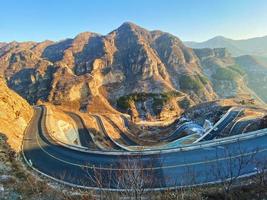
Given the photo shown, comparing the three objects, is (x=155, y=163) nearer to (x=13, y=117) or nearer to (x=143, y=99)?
(x=13, y=117)

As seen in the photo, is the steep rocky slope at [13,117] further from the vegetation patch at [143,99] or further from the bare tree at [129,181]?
the vegetation patch at [143,99]

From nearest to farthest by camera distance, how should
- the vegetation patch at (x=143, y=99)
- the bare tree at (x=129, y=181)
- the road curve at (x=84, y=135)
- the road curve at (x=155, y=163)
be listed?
the bare tree at (x=129, y=181), the road curve at (x=155, y=163), the road curve at (x=84, y=135), the vegetation patch at (x=143, y=99)

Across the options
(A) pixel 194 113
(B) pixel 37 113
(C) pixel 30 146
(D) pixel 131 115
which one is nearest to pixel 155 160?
(C) pixel 30 146

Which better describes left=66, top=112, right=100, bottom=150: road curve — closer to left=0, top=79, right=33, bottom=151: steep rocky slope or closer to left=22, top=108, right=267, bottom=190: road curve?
left=0, top=79, right=33, bottom=151: steep rocky slope

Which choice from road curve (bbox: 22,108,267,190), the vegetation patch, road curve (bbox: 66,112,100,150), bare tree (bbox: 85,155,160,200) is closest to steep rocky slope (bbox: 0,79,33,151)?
road curve (bbox: 22,108,267,190)

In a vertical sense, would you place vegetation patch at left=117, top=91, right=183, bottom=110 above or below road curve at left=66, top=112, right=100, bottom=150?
below

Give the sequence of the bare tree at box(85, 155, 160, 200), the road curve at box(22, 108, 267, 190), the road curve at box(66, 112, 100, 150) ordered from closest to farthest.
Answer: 1. the bare tree at box(85, 155, 160, 200)
2. the road curve at box(22, 108, 267, 190)
3. the road curve at box(66, 112, 100, 150)

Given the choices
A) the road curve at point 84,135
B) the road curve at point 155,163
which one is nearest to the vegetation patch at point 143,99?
the road curve at point 84,135
